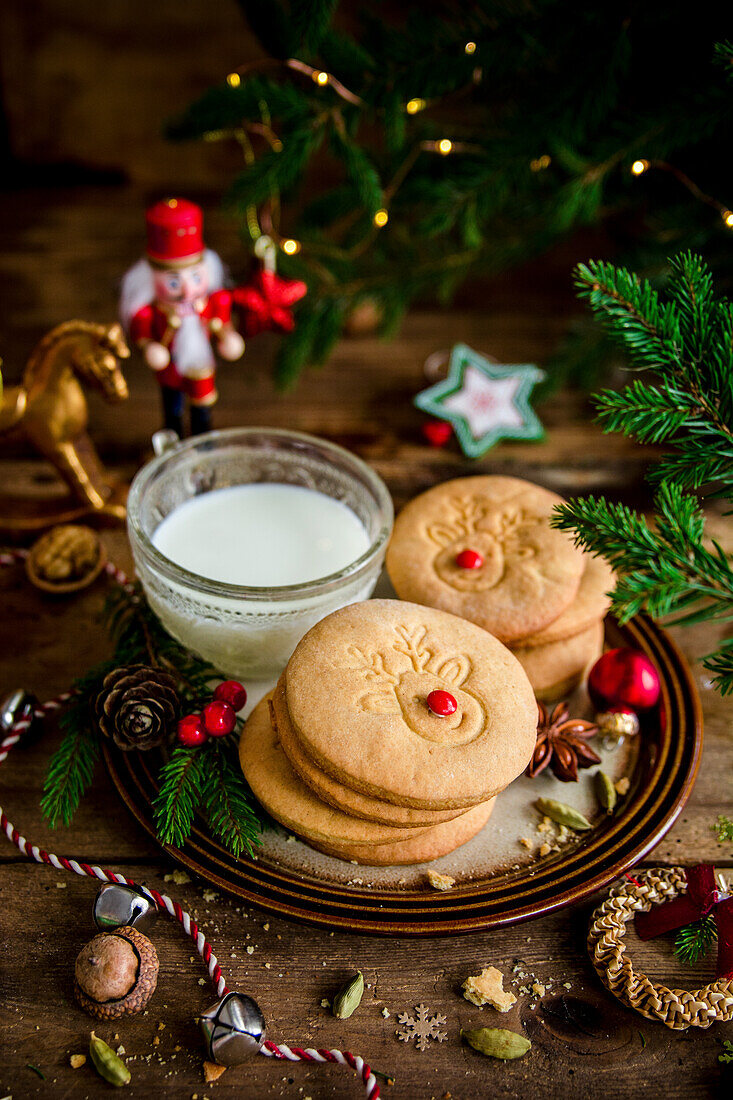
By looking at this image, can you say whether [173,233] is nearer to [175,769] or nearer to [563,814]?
[175,769]

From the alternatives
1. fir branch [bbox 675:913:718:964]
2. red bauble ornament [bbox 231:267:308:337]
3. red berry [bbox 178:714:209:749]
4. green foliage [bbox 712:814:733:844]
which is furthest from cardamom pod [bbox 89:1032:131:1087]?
red bauble ornament [bbox 231:267:308:337]

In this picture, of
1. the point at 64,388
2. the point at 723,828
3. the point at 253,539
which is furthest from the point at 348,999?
the point at 64,388

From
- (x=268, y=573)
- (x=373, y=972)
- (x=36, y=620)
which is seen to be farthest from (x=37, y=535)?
(x=373, y=972)

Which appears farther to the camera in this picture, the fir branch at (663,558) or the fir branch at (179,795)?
the fir branch at (179,795)

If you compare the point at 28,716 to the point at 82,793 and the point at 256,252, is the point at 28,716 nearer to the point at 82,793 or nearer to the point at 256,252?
the point at 82,793

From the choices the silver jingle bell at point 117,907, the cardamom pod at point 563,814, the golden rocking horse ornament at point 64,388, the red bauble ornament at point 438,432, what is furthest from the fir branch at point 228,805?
the red bauble ornament at point 438,432

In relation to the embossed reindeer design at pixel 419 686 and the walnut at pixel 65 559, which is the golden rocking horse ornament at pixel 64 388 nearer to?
the walnut at pixel 65 559

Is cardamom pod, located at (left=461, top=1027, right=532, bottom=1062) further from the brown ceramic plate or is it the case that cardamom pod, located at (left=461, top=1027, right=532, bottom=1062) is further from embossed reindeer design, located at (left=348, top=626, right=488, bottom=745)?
embossed reindeer design, located at (left=348, top=626, right=488, bottom=745)
